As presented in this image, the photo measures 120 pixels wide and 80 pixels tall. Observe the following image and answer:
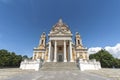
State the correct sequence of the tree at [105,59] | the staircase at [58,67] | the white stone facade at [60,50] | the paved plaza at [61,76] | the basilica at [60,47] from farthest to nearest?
1. the tree at [105,59]
2. the basilica at [60,47]
3. the white stone facade at [60,50]
4. the staircase at [58,67]
5. the paved plaza at [61,76]

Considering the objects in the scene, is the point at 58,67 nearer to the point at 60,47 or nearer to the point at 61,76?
the point at 61,76

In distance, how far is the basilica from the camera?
35706 mm

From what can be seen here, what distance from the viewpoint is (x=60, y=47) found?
141 feet

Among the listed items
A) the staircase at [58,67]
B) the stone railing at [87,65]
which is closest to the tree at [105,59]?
the stone railing at [87,65]

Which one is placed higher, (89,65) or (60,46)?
(60,46)

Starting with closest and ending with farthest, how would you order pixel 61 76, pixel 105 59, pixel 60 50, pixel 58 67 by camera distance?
1. pixel 61 76
2. pixel 58 67
3. pixel 60 50
4. pixel 105 59

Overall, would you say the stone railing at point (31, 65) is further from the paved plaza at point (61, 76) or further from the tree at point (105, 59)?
the tree at point (105, 59)

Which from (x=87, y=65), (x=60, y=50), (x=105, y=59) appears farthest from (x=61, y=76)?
(x=105, y=59)

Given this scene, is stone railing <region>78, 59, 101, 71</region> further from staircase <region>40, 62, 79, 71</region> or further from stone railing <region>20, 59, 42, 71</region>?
stone railing <region>20, 59, 42, 71</region>

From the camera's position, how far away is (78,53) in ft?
138

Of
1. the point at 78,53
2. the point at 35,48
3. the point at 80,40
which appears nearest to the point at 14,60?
the point at 35,48

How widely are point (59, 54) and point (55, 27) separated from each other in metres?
13.1

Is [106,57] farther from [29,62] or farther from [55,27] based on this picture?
[29,62]

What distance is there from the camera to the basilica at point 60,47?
35706 mm
